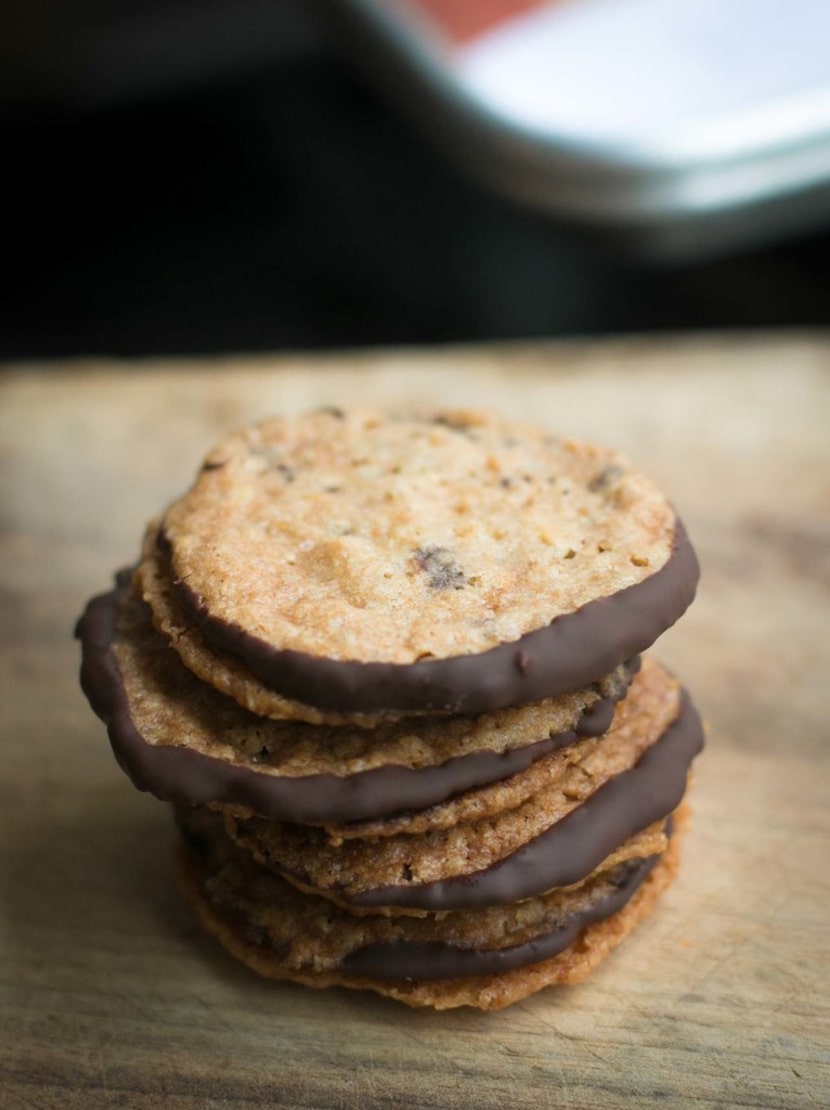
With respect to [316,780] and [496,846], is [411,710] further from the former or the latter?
[496,846]

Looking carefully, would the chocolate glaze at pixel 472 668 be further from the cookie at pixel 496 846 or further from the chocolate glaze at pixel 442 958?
the chocolate glaze at pixel 442 958

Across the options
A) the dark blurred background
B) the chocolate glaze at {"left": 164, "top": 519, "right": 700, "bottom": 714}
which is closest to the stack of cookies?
the chocolate glaze at {"left": 164, "top": 519, "right": 700, "bottom": 714}

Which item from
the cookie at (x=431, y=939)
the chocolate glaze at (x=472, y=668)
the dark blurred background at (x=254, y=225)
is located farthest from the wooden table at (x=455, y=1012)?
the dark blurred background at (x=254, y=225)

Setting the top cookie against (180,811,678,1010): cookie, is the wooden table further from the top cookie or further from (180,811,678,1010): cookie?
the top cookie

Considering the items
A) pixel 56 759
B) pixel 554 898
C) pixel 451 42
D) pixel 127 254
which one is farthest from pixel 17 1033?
pixel 127 254

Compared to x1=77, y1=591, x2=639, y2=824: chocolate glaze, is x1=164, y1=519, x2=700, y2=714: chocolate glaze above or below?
above

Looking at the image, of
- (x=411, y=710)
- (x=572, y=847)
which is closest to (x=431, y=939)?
(x=572, y=847)
